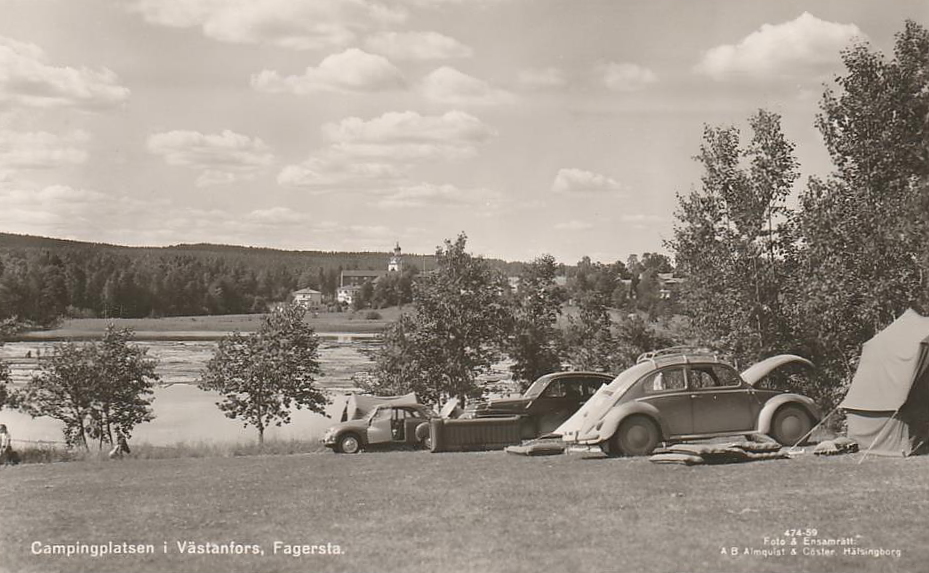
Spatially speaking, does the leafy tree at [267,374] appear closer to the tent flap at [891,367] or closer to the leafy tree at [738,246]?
the leafy tree at [738,246]

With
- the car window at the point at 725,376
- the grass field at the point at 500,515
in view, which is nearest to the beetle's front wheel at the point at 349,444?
the grass field at the point at 500,515

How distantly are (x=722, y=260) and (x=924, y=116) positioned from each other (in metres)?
6.93

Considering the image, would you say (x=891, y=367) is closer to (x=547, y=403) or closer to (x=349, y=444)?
(x=547, y=403)

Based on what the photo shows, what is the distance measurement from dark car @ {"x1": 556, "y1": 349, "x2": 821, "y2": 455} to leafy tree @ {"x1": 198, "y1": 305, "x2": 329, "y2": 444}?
22.9 m

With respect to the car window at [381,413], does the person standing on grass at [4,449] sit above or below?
below

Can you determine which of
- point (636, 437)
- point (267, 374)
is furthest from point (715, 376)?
point (267, 374)

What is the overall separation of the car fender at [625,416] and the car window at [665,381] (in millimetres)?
423

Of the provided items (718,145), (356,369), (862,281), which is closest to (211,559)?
(862,281)

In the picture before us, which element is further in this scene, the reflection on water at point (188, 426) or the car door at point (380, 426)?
the reflection on water at point (188, 426)

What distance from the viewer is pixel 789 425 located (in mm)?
16359

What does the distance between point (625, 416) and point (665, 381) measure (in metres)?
1.16

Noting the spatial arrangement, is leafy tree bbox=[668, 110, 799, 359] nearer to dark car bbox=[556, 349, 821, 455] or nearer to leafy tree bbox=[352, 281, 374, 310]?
dark car bbox=[556, 349, 821, 455]

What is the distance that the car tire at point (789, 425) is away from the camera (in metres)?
16.3

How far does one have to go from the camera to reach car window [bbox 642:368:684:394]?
16.3m
